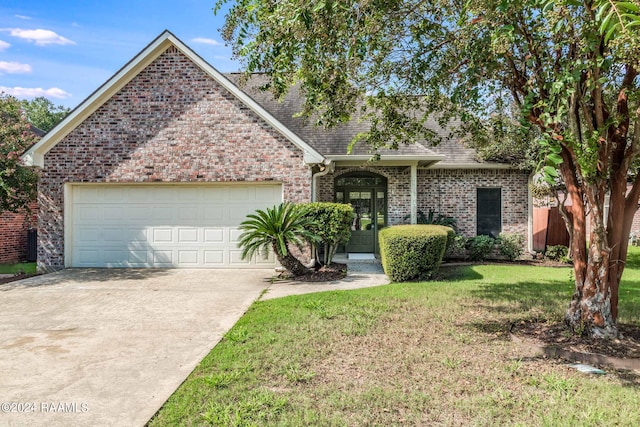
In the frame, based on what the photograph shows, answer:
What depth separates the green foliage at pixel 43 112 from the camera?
4462 centimetres

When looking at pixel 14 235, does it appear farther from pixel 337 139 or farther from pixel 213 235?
pixel 337 139

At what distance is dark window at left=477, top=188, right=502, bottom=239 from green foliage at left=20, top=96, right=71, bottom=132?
43.2 metres

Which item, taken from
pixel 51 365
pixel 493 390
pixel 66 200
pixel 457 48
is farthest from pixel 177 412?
pixel 66 200

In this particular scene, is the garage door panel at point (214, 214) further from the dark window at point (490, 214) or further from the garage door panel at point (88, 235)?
the dark window at point (490, 214)

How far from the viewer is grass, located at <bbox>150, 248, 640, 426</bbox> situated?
354 centimetres

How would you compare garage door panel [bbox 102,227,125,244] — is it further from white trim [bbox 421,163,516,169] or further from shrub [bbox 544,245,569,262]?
shrub [bbox 544,245,569,262]

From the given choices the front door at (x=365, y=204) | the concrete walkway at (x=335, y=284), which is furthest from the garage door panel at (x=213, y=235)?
the front door at (x=365, y=204)

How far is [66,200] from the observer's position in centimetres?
1173

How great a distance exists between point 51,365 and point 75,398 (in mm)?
1113

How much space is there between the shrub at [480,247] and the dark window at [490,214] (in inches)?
Result: 26.3

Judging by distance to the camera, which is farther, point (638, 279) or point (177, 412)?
point (638, 279)

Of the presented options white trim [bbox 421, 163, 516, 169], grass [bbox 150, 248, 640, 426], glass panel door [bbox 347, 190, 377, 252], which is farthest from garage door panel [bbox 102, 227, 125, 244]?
white trim [bbox 421, 163, 516, 169]

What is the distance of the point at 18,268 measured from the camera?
40.9ft

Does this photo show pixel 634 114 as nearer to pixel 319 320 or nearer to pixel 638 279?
pixel 319 320
